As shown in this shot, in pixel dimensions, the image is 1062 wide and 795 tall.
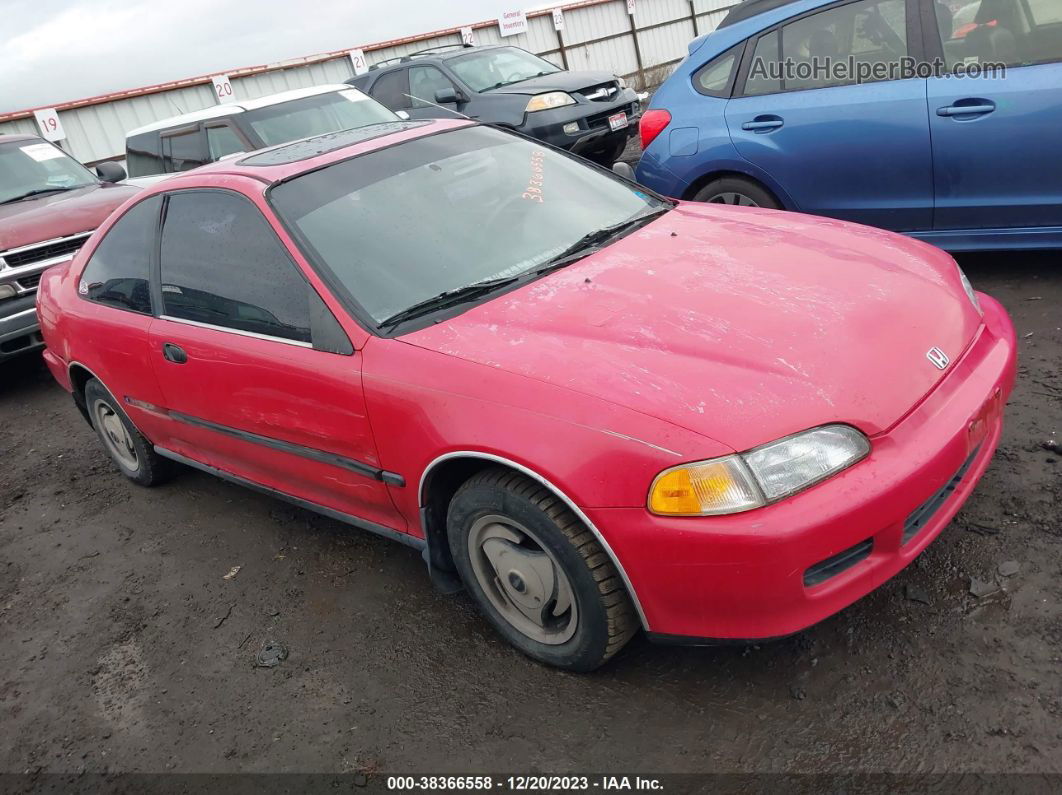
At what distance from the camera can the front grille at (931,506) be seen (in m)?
2.38

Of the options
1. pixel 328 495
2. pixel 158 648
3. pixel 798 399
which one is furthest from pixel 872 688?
pixel 158 648

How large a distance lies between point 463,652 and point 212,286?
5.69ft

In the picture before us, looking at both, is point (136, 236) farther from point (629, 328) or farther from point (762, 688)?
point (762, 688)

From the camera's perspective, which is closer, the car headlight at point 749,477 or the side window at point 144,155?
the car headlight at point 749,477

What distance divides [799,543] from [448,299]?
1425 mm

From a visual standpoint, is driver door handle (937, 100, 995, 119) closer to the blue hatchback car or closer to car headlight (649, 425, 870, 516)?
the blue hatchback car

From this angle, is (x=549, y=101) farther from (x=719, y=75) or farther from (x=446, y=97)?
(x=719, y=75)

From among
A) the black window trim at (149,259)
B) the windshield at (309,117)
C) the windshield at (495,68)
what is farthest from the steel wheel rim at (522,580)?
the windshield at (495,68)

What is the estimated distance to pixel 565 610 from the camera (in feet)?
8.66

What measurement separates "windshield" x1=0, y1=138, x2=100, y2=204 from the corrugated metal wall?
643 centimetres

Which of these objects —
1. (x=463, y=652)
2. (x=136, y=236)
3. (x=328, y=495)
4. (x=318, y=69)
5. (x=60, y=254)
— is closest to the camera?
(x=463, y=652)

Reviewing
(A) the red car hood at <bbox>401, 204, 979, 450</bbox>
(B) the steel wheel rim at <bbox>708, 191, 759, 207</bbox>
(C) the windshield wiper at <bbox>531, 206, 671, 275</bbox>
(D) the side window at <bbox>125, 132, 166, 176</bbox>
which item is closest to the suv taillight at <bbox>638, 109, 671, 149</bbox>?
(B) the steel wheel rim at <bbox>708, 191, 759, 207</bbox>

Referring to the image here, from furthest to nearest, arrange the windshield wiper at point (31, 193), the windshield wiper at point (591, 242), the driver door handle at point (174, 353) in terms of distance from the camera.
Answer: the windshield wiper at point (31, 193)
the driver door handle at point (174, 353)
the windshield wiper at point (591, 242)

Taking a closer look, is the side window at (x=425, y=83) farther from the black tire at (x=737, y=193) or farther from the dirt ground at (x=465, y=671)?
the dirt ground at (x=465, y=671)
